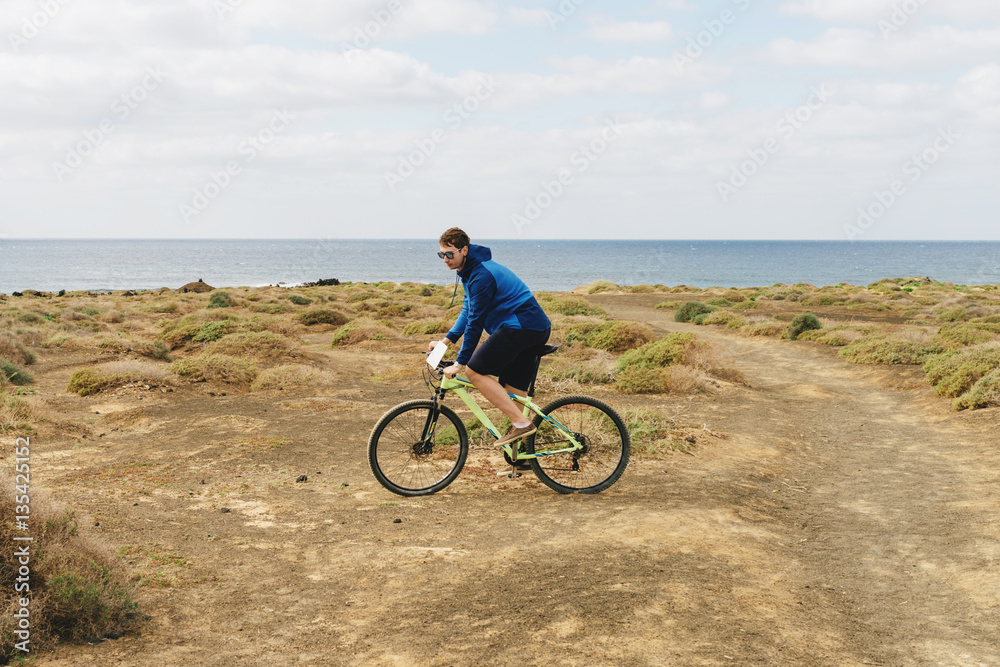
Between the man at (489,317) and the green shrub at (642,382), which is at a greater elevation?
the man at (489,317)

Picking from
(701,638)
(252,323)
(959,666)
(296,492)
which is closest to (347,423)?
(296,492)

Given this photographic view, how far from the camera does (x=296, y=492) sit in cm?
737

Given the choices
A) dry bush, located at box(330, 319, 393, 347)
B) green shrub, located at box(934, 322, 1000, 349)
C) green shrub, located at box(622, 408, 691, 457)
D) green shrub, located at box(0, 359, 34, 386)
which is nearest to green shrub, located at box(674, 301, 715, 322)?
green shrub, located at box(934, 322, 1000, 349)

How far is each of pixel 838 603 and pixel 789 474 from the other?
14.0ft

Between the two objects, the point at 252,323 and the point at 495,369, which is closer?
the point at 495,369

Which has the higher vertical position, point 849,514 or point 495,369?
point 495,369

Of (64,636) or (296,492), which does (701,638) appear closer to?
(64,636)

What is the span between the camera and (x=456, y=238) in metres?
6.32

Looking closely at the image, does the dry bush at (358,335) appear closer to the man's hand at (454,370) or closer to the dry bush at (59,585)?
the man's hand at (454,370)

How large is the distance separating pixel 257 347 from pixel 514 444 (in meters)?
12.4

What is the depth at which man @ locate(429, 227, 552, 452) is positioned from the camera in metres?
6.25

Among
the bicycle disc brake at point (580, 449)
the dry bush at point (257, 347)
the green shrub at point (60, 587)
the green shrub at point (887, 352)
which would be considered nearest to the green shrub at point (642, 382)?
the bicycle disc brake at point (580, 449)

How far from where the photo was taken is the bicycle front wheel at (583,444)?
275 inches

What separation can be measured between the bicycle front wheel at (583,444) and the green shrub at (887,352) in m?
13.1
